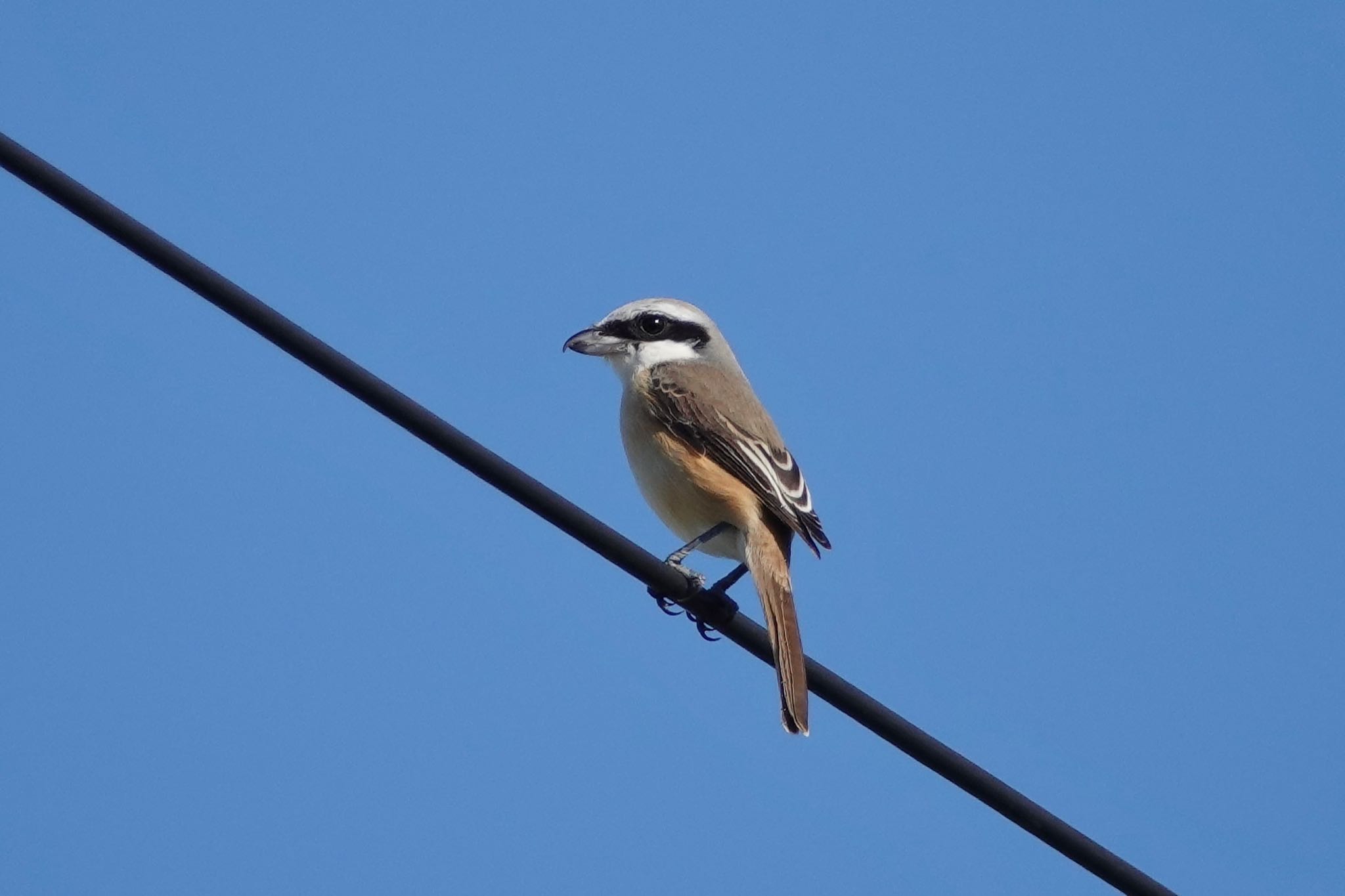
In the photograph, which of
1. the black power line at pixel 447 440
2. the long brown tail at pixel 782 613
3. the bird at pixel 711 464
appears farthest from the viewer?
the bird at pixel 711 464

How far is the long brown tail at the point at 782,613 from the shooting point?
5.02m

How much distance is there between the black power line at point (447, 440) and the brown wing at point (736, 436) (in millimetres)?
2071

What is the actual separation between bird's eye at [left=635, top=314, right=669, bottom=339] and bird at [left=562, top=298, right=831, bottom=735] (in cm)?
2

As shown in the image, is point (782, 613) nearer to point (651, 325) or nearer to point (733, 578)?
point (733, 578)

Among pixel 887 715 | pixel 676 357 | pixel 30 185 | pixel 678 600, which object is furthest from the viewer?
pixel 676 357

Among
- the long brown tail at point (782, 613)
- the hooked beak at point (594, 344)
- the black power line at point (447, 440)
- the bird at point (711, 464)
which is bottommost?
the black power line at point (447, 440)

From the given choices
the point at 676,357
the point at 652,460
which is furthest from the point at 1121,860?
the point at 676,357

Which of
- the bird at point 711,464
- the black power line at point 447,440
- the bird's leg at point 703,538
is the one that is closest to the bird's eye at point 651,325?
the bird at point 711,464

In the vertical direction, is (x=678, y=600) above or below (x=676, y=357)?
below

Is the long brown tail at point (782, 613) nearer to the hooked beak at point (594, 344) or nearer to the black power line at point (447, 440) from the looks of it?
the black power line at point (447, 440)

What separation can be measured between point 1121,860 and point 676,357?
3850 mm

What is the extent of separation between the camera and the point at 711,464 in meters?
6.44

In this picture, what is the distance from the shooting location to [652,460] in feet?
21.6

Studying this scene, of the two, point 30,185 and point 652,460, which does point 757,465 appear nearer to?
point 652,460
